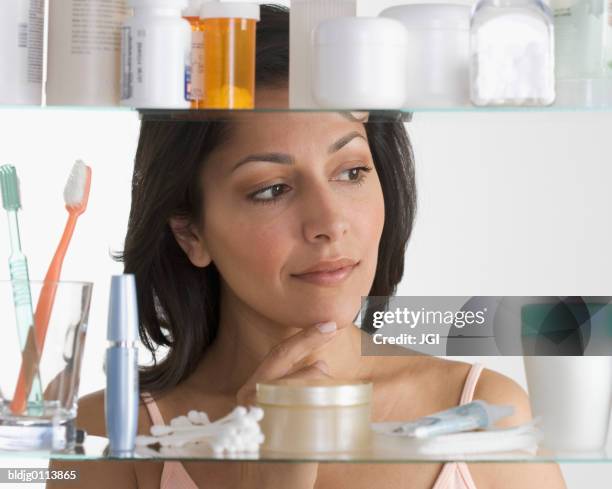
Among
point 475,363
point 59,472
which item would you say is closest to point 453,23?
point 475,363

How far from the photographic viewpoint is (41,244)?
38.4 inches

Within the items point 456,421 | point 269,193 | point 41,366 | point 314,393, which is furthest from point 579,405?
point 41,366

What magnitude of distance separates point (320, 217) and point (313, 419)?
0.19m

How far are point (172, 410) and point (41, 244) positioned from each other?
198 millimetres

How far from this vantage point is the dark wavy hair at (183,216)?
0.92 meters

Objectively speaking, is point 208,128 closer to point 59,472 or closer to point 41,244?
point 41,244

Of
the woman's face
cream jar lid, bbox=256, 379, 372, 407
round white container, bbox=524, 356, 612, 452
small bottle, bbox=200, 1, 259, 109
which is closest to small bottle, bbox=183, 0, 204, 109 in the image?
small bottle, bbox=200, 1, 259, 109

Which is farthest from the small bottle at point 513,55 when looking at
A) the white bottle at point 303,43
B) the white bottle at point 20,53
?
the white bottle at point 20,53

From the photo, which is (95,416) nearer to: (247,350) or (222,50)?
(247,350)

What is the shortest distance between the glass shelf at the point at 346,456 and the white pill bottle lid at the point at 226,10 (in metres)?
0.32

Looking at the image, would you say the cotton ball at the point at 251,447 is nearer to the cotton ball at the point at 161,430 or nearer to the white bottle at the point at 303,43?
the cotton ball at the point at 161,430

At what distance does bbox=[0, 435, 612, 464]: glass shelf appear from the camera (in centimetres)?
77

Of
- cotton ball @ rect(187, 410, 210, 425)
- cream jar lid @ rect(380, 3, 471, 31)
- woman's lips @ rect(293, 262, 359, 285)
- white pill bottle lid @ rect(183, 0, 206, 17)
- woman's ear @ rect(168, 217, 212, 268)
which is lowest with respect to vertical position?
cotton ball @ rect(187, 410, 210, 425)

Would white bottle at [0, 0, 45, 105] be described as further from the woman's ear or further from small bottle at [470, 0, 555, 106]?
small bottle at [470, 0, 555, 106]
